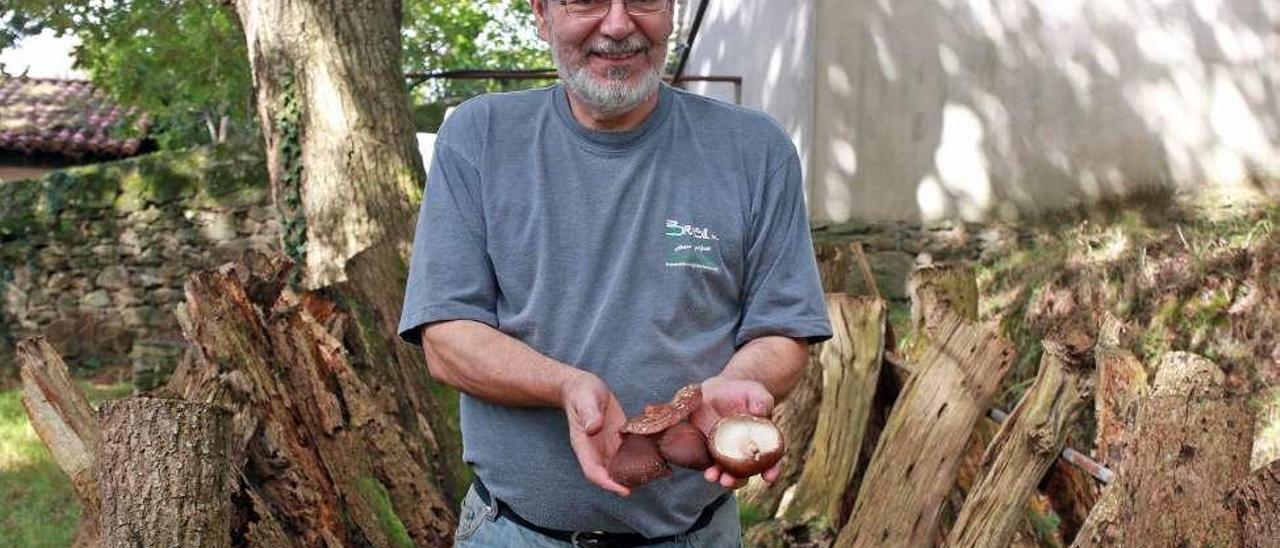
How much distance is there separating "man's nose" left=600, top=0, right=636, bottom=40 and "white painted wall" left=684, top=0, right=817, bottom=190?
710cm

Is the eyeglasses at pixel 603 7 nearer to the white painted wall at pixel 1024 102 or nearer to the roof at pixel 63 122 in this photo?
the white painted wall at pixel 1024 102

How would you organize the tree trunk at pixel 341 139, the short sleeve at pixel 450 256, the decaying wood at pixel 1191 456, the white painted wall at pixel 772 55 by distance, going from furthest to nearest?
1. the white painted wall at pixel 772 55
2. the tree trunk at pixel 341 139
3. the decaying wood at pixel 1191 456
4. the short sleeve at pixel 450 256

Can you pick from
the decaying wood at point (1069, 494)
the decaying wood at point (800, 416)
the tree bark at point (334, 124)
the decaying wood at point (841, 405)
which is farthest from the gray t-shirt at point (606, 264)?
the tree bark at point (334, 124)

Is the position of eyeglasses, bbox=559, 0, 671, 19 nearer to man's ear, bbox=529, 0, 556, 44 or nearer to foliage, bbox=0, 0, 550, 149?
man's ear, bbox=529, 0, 556, 44

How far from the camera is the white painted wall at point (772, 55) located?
9.39m

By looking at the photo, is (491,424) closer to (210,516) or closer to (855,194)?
(210,516)

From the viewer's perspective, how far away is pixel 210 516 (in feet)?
9.75

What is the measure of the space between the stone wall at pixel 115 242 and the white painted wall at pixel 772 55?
14.6 feet

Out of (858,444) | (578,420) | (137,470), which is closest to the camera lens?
(578,420)

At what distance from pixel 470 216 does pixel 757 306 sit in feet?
1.58

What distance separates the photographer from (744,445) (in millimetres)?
1987

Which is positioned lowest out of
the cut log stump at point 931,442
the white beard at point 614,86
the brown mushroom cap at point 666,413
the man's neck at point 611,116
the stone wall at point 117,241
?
the stone wall at point 117,241

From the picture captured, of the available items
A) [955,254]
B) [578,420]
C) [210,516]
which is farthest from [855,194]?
[578,420]

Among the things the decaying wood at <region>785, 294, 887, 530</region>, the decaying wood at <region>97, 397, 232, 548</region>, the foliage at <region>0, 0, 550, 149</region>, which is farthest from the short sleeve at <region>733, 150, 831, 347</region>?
the foliage at <region>0, 0, 550, 149</region>
